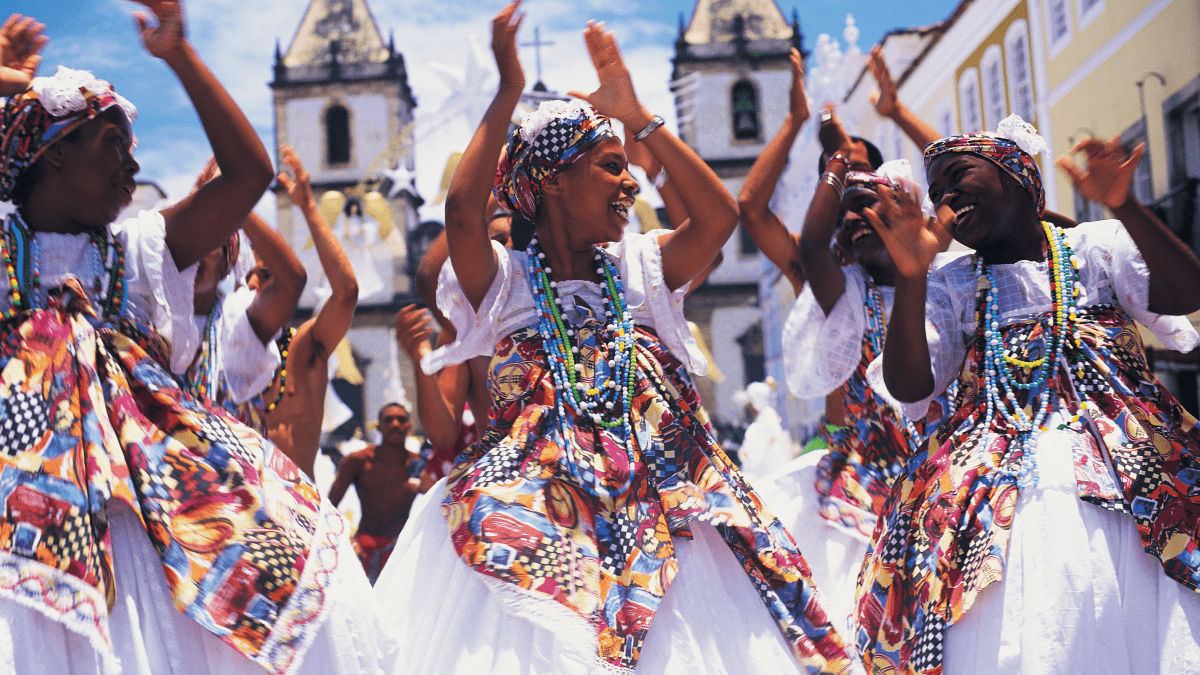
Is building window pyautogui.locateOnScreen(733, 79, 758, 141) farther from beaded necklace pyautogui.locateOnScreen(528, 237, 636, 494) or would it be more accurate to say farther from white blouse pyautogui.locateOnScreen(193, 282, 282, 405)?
beaded necklace pyautogui.locateOnScreen(528, 237, 636, 494)

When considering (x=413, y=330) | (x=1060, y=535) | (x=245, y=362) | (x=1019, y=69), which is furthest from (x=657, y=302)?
(x=1019, y=69)

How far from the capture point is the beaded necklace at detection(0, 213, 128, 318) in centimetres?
299

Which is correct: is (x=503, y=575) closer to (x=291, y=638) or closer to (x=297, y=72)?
(x=291, y=638)

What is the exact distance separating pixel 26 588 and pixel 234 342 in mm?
2003

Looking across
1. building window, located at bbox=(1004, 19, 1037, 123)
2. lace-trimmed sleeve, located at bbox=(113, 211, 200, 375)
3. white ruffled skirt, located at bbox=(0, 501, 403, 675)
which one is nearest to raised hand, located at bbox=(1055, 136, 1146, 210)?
white ruffled skirt, located at bbox=(0, 501, 403, 675)

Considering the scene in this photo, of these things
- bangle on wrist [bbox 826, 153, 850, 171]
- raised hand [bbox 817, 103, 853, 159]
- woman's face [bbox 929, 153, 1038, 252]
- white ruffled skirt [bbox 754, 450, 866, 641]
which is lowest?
white ruffled skirt [bbox 754, 450, 866, 641]

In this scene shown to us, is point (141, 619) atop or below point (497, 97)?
below

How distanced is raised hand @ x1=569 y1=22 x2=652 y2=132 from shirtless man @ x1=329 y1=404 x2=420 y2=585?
5245 mm

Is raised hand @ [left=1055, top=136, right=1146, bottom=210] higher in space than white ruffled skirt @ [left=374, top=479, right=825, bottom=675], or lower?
higher

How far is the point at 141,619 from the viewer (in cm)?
284

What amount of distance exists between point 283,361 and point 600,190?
239cm

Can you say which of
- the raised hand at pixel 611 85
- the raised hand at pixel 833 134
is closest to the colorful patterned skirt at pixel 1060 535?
the raised hand at pixel 611 85

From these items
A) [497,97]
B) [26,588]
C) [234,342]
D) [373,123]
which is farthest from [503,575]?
[373,123]

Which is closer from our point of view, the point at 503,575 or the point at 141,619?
the point at 141,619
